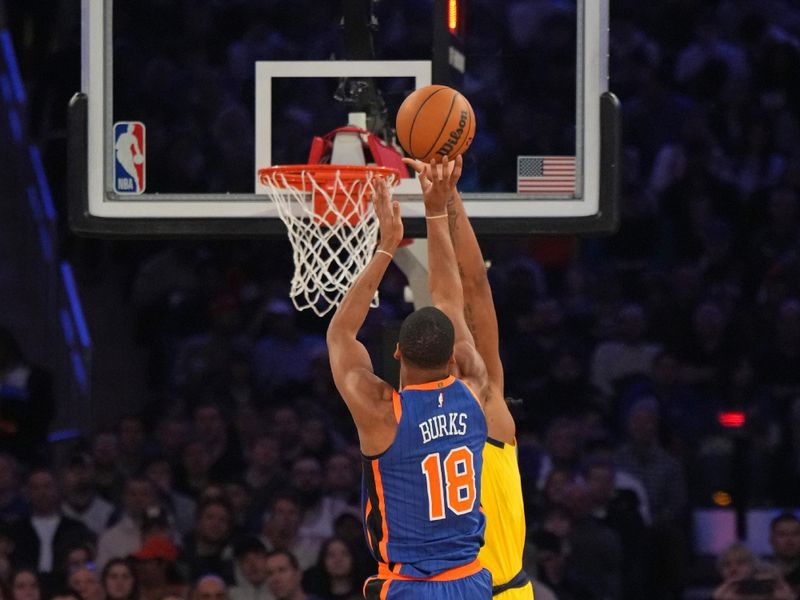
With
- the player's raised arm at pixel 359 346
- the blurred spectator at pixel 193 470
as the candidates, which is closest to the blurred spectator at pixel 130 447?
the blurred spectator at pixel 193 470

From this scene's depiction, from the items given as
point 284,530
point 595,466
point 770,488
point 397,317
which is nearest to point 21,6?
point 397,317

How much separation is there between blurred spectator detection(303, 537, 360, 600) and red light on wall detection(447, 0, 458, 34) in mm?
2974

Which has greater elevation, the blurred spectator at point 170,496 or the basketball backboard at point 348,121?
the basketball backboard at point 348,121

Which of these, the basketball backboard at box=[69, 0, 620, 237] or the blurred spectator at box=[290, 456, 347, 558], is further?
the blurred spectator at box=[290, 456, 347, 558]

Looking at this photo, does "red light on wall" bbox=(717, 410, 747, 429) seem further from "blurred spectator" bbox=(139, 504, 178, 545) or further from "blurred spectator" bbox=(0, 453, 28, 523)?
"blurred spectator" bbox=(0, 453, 28, 523)

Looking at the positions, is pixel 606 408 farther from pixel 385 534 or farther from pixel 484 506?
pixel 385 534

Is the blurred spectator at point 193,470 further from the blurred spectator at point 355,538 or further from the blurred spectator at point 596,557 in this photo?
the blurred spectator at point 596,557

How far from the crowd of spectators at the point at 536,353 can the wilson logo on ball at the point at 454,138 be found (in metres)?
1.76

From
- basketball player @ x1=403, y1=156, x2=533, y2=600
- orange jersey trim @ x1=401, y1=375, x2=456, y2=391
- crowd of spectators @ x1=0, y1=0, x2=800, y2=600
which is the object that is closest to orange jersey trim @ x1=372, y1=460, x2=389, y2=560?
orange jersey trim @ x1=401, y1=375, x2=456, y2=391

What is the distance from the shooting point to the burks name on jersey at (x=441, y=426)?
402 cm

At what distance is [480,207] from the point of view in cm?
534

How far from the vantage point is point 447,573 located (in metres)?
4.11

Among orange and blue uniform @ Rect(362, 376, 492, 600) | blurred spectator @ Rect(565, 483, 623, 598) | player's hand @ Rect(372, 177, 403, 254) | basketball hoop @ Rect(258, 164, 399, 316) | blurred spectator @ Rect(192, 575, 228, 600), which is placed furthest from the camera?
blurred spectator @ Rect(565, 483, 623, 598)

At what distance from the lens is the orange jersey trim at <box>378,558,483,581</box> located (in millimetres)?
4109
